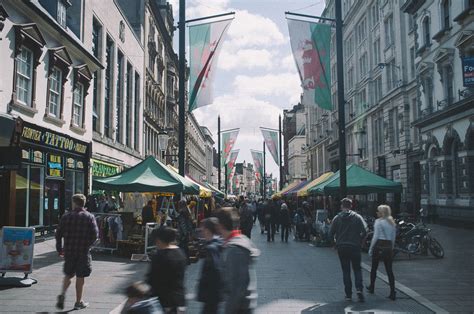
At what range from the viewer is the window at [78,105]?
2084cm

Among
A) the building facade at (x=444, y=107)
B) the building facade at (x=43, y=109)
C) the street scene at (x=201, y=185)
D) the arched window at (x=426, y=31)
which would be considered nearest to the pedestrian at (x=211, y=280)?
the street scene at (x=201, y=185)

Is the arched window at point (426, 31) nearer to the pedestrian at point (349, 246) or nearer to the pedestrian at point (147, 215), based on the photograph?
the pedestrian at point (147, 215)

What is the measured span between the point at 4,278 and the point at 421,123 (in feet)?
90.4

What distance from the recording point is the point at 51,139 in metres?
17.7

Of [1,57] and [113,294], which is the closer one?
[113,294]

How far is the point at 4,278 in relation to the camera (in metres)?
9.05

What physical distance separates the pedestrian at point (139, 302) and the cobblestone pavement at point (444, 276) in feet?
18.4

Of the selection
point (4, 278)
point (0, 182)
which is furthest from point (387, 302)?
point (0, 182)

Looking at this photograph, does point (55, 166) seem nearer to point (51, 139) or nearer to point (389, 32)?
point (51, 139)

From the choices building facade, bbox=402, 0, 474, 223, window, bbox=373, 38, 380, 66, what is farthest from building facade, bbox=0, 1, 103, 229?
window, bbox=373, 38, 380, 66

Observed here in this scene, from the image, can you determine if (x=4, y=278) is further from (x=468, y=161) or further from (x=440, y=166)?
(x=440, y=166)

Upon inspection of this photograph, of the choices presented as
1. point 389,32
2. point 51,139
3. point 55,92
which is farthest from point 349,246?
point 389,32

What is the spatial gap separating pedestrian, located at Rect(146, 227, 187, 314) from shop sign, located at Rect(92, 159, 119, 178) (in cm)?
1987

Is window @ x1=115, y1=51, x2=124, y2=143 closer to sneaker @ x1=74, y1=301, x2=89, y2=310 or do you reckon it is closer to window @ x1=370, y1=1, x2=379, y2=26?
sneaker @ x1=74, y1=301, x2=89, y2=310
